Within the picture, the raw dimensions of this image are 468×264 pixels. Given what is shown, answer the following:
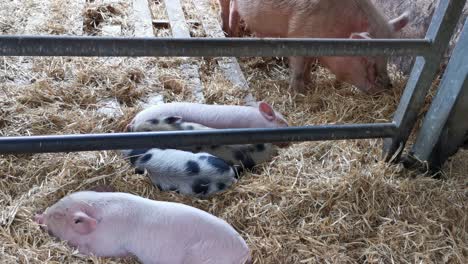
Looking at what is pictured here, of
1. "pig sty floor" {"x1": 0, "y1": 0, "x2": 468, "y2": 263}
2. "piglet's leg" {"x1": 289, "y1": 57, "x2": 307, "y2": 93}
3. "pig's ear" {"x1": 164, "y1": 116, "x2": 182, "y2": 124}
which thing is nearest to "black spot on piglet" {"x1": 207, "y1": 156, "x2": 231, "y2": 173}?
"pig sty floor" {"x1": 0, "y1": 0, "x2": 468, "y2": 263}

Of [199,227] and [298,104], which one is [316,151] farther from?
[199,227]

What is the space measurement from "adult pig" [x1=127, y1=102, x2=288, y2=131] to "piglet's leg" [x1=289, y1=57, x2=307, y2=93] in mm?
688

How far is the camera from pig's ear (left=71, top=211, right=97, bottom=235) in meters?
1.89

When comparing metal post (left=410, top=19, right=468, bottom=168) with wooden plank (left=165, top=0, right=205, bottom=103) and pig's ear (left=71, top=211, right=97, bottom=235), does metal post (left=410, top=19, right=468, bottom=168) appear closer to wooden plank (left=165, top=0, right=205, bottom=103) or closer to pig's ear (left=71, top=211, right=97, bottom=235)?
wooden plank (left=165, top=0, right=205, bottom=103)

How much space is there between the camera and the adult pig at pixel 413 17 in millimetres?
3424

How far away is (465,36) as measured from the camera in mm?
2320

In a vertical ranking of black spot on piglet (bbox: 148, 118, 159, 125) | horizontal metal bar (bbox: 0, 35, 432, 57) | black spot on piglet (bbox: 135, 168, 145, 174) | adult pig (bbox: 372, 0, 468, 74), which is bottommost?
black spot on piglet (bbox: 135, 168, 145, 174)

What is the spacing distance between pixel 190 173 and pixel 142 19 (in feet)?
6.99

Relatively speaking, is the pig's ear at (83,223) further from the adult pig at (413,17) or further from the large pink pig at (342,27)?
the adult pig at (413,17)

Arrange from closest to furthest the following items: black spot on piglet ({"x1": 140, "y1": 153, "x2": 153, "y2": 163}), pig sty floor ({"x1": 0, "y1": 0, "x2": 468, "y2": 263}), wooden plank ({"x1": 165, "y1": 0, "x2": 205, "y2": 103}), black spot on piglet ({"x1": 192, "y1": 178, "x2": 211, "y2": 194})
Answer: pig sty floor ({"x1": 0, "y1": 0, "x2": 468, "y2": 263}) → black spot on piglet ({"x1": 192, "y1": 178, "x2": 211, "y2": 194}) → black spot on piglet ({"x1": 140, "y1": 153, "x2": 153, "y2": 163}) → wooden plank ({"x1": 165, "y1": 0, "x2": 205, "y2": 103})

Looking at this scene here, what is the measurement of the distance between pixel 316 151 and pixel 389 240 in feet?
2.27

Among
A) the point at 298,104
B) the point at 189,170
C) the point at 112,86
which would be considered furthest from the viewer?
the point at 298,104

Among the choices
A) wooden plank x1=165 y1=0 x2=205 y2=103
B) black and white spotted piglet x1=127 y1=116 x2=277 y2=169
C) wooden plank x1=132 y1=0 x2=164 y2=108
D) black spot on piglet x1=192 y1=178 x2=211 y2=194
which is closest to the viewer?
black spot on piglet x1=192 y1=178 x2=211 y2=194

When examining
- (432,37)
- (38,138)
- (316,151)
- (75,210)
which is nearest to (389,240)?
(316,151)
